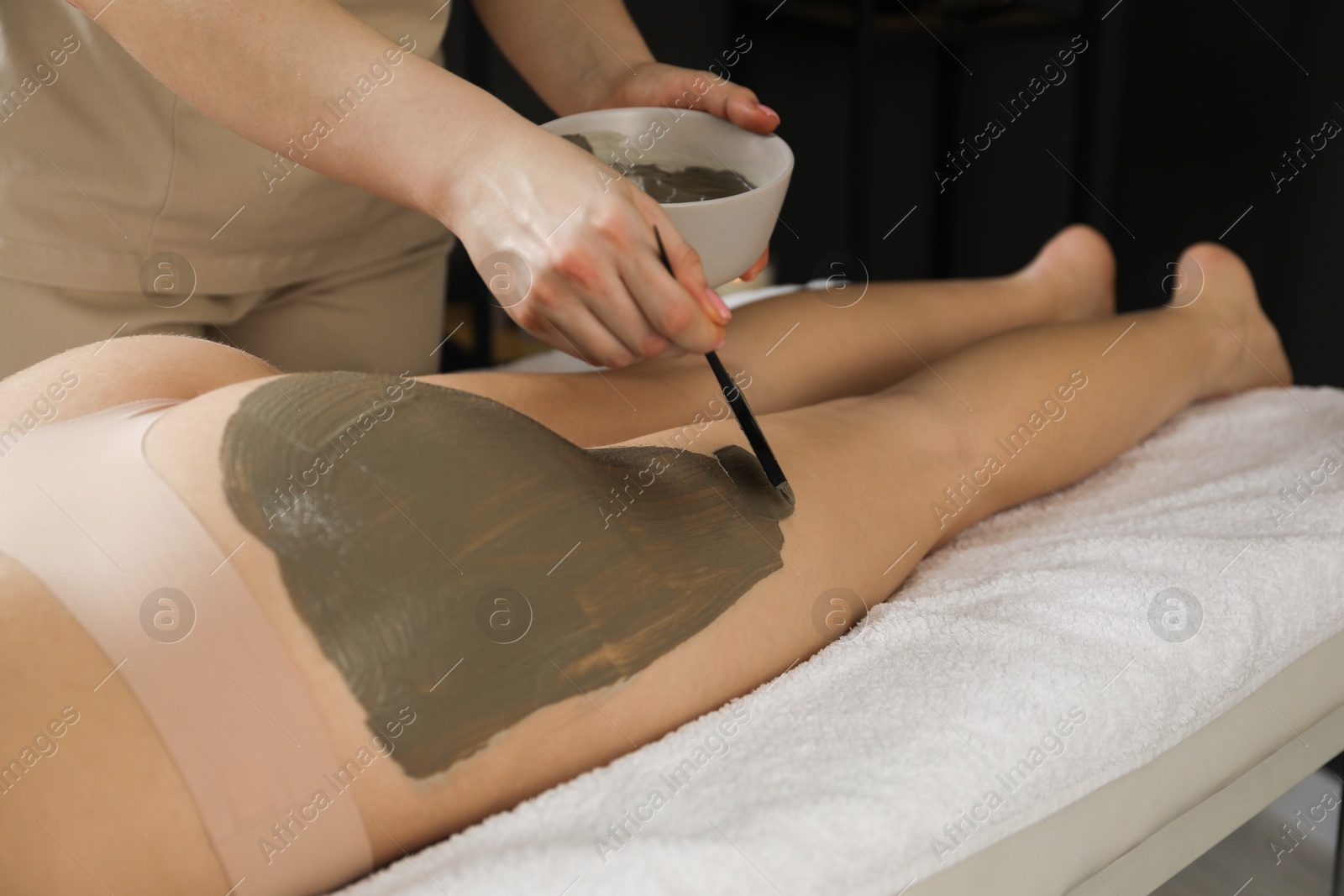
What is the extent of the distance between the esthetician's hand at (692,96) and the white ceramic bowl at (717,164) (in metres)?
0.01

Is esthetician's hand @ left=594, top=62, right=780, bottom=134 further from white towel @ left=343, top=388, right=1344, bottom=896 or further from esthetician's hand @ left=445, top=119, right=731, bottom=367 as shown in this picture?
white towel @ left=343, top=388, right=1344, bottom=896

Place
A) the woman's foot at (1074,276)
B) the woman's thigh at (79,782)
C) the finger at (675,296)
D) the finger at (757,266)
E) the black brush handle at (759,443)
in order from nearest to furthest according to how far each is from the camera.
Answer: the woman's thigh at (79,782), the finger at (675,296), the black brush handle at (759,443), the finger at (757,266), the woman's foot at (1074,276)

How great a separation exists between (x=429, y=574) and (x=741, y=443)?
30 centimetres

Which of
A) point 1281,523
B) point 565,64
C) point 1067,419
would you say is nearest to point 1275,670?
point 1281,523

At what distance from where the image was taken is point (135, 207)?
0.93m

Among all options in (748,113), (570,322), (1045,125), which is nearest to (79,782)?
(570,322)

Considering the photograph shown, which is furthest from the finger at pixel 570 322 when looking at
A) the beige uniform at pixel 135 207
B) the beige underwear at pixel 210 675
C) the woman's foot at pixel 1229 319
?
the woman's foot at pixel 1229 319

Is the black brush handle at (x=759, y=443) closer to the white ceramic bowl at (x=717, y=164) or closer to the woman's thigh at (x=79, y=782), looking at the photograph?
the white ceramic bowl at (x=717, y=164)

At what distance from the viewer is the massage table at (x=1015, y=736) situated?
20.3 inches

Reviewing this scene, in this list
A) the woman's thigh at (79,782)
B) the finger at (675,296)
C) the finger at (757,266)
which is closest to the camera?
the woman's thigh at (79,782)

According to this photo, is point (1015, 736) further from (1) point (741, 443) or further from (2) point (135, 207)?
(2) point (135, 207)

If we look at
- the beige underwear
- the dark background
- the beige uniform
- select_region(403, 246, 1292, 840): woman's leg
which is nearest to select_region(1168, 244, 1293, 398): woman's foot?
select_region(403, 246, 1292, 840): woman's leg

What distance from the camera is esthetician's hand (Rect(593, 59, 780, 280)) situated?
86cm

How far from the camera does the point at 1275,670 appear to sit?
0.72m
